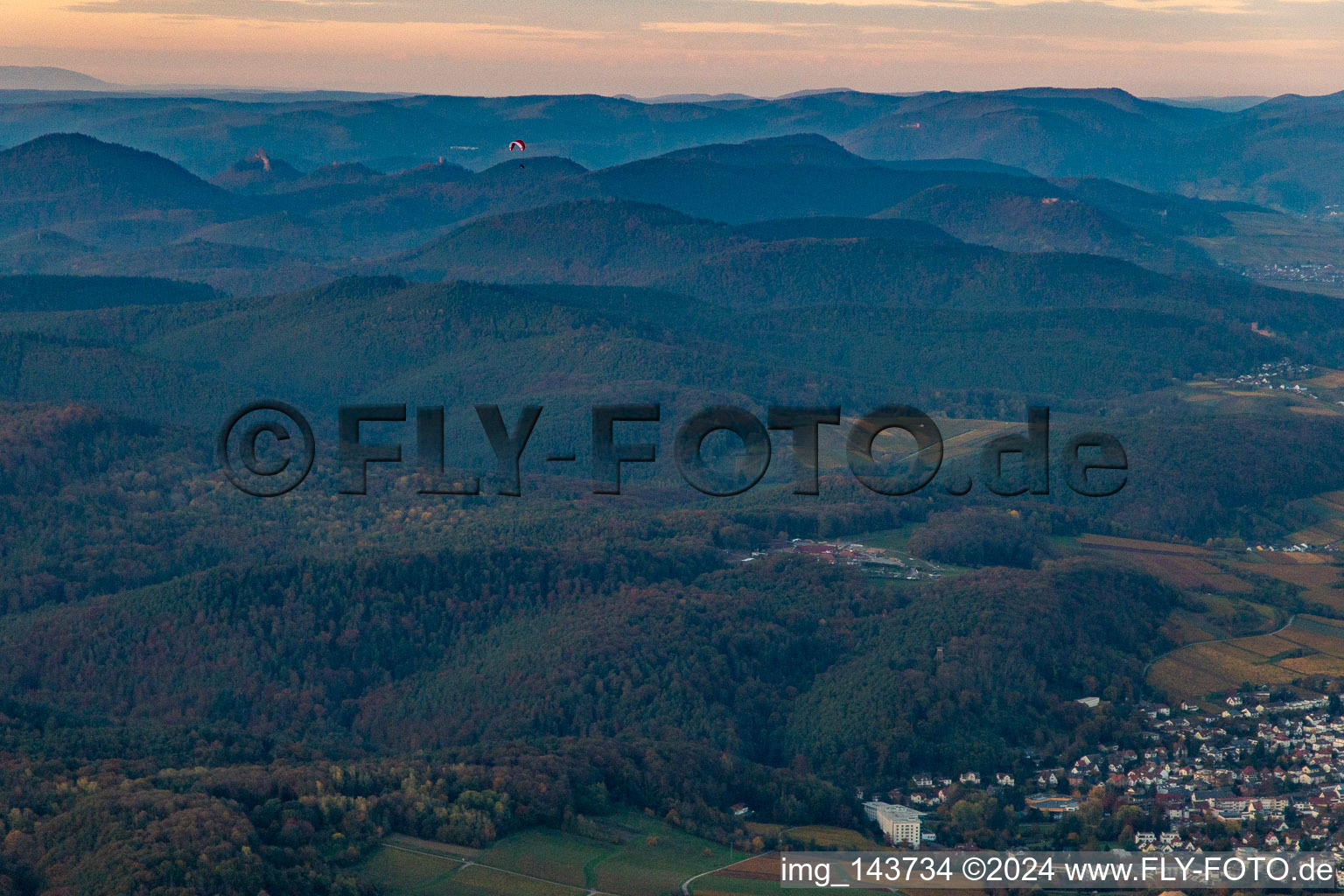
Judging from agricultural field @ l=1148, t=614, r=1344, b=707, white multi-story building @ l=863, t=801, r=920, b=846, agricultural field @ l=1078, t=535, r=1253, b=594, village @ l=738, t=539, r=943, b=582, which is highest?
village @ l=738, t=539, r=943, b=582

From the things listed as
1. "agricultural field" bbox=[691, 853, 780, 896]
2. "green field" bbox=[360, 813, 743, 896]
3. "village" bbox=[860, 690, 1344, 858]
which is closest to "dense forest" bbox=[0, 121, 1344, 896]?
"green field" bbox=[360, 813, 743, 896]

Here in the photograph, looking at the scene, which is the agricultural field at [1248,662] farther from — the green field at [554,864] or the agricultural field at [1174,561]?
the green field at [554,864]

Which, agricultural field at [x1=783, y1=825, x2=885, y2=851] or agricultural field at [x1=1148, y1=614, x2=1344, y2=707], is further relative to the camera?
agricultural field at [x1=1148, y1=614, x2=1344, y2=707]

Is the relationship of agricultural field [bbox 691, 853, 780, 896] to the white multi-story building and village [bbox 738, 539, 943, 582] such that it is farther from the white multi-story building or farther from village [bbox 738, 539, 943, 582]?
village [bbox 738, 539, 943, 582]

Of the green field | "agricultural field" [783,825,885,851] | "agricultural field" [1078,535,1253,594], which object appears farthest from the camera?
"agricultural field" [1078,535,1253,594]

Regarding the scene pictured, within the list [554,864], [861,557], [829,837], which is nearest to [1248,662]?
[861,557]

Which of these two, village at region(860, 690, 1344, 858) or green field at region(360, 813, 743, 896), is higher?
green field at region(360, 813, 743, 896)

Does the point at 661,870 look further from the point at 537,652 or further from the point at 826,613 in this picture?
the point at 826,613
